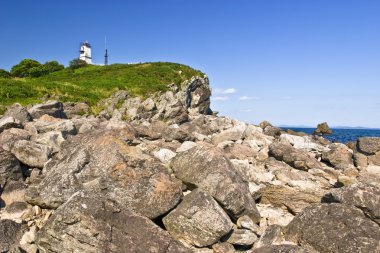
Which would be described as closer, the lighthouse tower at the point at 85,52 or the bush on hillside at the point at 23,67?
the bush on hillside at the point at 23,67

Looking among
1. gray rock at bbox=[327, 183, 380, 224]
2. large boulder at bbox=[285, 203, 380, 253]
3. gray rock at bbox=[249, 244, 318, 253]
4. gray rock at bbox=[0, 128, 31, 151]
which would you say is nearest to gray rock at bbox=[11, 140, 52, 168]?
gray rock at bbox=[0, 128, 31, 151]

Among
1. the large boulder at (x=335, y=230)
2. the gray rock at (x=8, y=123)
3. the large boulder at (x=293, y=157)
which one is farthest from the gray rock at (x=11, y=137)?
the large boulder at (x=293, y=157)

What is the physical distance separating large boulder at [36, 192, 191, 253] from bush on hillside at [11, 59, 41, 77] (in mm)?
93938

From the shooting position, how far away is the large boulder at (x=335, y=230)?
37.1 feet

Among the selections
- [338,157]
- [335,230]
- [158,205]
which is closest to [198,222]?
[158,205]

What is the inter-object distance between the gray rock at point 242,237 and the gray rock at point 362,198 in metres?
3.94

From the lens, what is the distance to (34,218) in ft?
43.1

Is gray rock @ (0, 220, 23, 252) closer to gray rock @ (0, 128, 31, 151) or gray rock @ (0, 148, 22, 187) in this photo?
gray rock @ (0, 148, 22, 187)

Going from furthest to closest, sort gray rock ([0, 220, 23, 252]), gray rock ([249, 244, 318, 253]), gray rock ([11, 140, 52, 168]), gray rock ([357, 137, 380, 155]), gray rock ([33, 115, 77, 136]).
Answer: gray rock ([357, 137, 380, 155]) < gray rock ([33, 115, 77, 136]) < gray rock ([11, 140, 52, 168]) < gray rock ([0, 220, 23, 252]) < gray rock ([249, 244, 318, 253])

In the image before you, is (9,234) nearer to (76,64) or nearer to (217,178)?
(217,178)

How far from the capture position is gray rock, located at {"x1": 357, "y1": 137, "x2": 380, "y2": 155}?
3020 centimetres

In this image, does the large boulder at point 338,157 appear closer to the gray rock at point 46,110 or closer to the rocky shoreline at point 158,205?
A: the rocky shoreline at point 158,205

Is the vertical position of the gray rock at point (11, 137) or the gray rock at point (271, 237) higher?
the gray rock at point (11, 137)

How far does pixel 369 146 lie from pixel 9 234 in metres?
28.6
